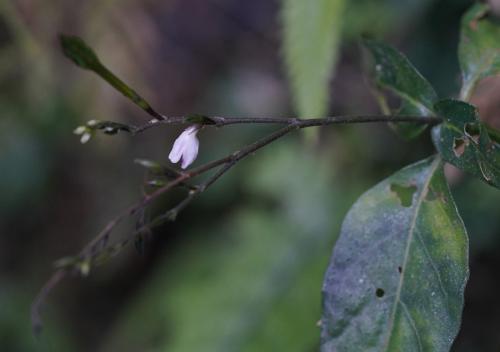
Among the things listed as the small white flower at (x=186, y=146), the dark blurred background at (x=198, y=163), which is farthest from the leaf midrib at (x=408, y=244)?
the dark blurred background at (x=198, y=163)

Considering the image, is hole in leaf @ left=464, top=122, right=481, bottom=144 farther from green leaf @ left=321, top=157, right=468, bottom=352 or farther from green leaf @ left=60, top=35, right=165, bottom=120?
green leaf @ left=60, top=35, right=165, bottom=120

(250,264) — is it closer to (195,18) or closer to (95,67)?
(95,67)

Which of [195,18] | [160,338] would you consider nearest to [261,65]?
[195,18]

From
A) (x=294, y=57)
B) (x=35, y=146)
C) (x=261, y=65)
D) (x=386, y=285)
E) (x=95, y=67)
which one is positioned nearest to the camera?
(x=95, y=67)

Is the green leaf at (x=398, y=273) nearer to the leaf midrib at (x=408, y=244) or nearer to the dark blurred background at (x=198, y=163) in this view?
the leaf midrib at (x=408, y=244)

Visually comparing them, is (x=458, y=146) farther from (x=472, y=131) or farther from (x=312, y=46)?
(x=312, y=46)

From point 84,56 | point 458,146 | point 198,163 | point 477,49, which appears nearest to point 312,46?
point 477,49

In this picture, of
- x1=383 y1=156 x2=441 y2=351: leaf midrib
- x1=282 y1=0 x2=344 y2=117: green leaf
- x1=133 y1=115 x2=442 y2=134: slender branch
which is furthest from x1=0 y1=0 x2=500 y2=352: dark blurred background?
x1=133 y1=115 x2=442 y2=134: slender branch
